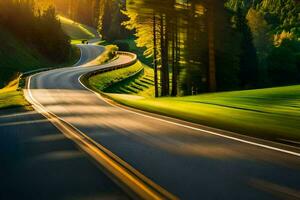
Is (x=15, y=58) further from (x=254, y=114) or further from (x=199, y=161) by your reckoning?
(x=199, y=161)

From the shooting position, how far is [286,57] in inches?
2913

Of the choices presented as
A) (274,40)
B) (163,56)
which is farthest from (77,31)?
(163,56)

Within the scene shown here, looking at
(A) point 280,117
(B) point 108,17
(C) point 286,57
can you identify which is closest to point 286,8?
(B) point 108,17

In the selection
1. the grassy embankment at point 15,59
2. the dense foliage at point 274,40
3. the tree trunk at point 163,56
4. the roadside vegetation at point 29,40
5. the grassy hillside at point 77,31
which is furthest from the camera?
the grassy hillside at point 77,31

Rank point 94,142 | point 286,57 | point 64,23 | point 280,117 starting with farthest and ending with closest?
1. point 64,23
2. point 286,57
3. point 280,117
4. point 94,142

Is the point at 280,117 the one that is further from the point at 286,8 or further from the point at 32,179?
the point at 286,8

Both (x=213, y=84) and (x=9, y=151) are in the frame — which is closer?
(x=9, y=151)

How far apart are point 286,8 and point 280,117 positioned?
510 feet

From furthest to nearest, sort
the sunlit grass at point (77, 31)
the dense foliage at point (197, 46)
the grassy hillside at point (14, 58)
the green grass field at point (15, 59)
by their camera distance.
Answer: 1. the sunlit grass at point (77, 31)
2. the grassy hillside at point (14, 58)
3. the green grass field at point (15, 59)
4. the dense foliage at point (197, 46)

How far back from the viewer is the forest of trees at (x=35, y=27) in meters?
76.9

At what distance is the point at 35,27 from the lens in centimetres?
8062

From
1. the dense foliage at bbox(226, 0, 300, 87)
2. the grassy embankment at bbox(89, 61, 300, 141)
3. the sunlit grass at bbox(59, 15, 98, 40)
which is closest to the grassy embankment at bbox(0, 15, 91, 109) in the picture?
the dense foliage at bbox(226, 0, 300, 87)

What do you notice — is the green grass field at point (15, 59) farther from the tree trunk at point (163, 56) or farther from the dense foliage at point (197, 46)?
the tree trunk at point (163, 56)

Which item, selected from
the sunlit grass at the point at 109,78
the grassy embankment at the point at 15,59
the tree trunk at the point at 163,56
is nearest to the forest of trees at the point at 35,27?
the grassy embankment at the point at 15,59
